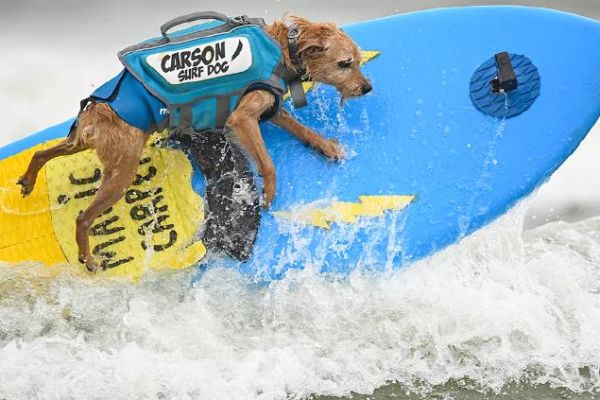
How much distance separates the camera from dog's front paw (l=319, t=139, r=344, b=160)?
384cm

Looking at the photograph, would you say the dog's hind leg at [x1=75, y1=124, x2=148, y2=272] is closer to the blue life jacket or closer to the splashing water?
the blue life jacket

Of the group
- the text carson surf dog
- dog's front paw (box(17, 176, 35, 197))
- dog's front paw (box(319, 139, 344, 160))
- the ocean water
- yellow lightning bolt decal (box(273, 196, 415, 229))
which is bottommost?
the ocean water

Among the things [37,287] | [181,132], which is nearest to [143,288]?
[37,287]

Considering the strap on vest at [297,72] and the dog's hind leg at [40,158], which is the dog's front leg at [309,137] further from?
the dog's hind leg at [40,158]

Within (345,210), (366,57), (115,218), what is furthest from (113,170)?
(366,57)

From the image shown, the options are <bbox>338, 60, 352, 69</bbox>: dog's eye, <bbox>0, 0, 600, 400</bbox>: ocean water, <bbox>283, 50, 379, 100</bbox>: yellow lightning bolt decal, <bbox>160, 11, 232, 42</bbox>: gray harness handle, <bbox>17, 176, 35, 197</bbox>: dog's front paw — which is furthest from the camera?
<bbox>283, 50, 379, 100</bbox>: yellow lightning bolt decal

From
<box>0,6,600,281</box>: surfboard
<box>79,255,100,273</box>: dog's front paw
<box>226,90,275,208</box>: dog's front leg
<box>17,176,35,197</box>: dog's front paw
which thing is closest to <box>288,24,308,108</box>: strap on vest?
<box>226,90,275,208</box>: dog's front leg

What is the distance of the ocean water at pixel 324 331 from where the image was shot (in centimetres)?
300

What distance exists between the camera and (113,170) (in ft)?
11.6

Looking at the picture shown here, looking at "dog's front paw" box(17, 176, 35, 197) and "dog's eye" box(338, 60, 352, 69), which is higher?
"dog's eye" box(338, 60, 352, 69)

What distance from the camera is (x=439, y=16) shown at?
421 centimetres

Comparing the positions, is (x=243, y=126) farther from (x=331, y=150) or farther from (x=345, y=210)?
(x=345, y=210)

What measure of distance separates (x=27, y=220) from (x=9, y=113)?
3058mm

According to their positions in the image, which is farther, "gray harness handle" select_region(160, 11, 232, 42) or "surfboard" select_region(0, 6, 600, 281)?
"surfboard" select_region(0, 6, 600, 281)
